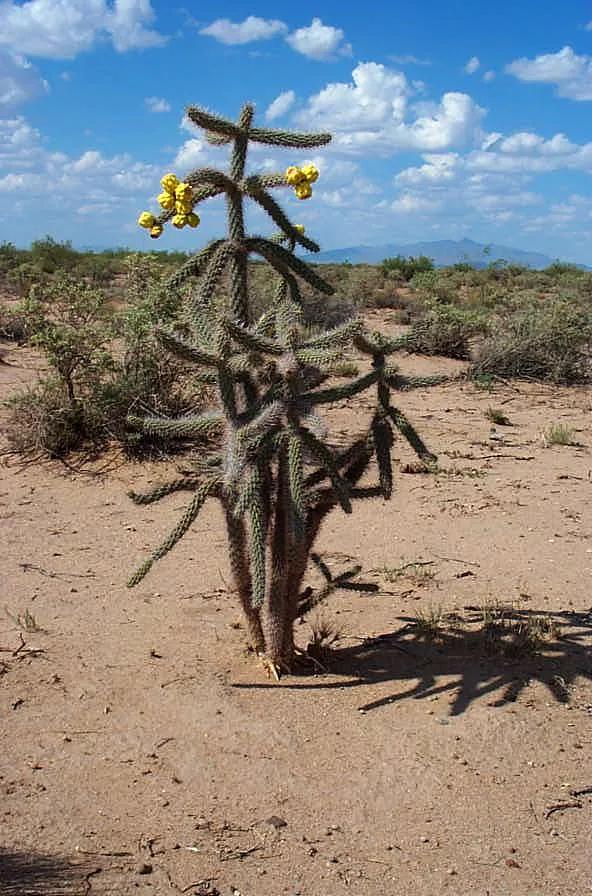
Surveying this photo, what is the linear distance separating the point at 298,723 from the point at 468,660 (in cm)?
106

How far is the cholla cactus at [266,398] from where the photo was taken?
374cm

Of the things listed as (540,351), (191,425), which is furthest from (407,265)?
(191,425)

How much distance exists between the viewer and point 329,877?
2855mm

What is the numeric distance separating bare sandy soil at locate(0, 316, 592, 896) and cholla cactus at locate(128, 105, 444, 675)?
570mm

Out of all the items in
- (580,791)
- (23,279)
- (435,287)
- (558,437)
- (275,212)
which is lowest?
(580,791)

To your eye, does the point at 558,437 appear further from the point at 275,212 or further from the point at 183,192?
the point at 183,192

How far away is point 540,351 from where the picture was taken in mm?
12188

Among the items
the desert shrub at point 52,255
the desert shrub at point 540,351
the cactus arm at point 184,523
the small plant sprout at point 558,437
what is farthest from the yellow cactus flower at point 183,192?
the desert shrub at point 52,255

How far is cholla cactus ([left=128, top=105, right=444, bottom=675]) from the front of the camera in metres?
3.74

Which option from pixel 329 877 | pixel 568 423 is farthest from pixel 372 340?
pixel 568 423

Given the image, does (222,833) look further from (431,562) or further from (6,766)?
(431,562)

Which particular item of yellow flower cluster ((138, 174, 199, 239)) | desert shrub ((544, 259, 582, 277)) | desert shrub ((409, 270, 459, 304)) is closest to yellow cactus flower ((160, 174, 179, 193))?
yellow flower cluster ((138, 174, 199, 239))

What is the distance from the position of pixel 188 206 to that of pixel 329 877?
276 centimetres

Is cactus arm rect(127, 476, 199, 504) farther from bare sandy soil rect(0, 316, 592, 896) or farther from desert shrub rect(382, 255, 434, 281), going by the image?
desert shrub rect(382, 255, 434, 281)
